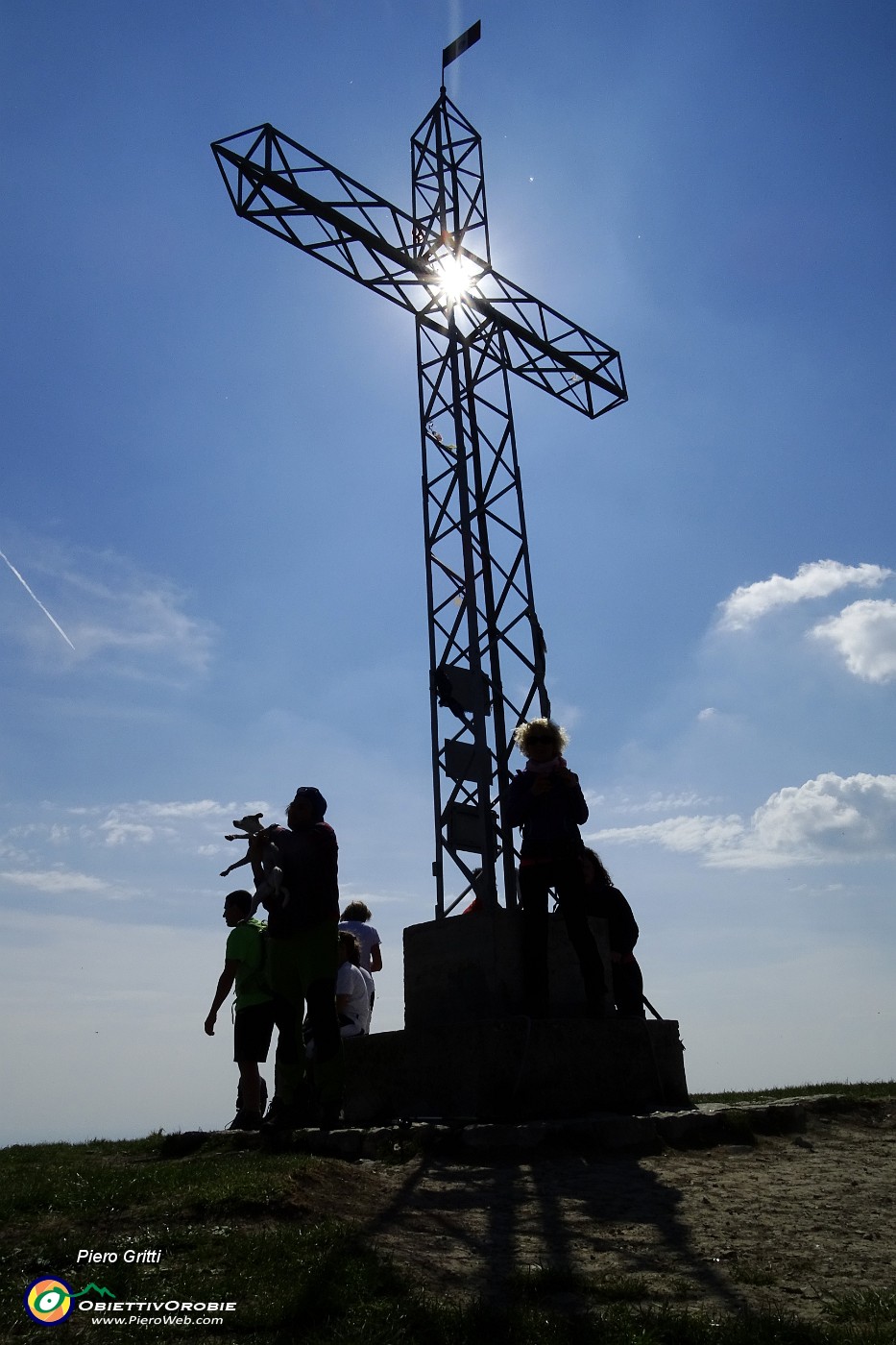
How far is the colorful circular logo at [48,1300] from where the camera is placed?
2.92m

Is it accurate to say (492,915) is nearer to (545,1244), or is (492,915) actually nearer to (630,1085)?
(630,1085)

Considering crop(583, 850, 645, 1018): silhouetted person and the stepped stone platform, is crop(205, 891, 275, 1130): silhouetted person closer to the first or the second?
the stepped stone platform

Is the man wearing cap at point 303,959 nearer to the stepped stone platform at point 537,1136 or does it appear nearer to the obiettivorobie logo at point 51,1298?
the stepped stone platform at point 537,1136

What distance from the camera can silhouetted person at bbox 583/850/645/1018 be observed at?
7.37 metres

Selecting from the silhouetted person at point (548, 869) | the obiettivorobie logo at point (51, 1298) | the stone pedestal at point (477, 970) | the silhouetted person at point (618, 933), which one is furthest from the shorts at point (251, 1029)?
the obiettivorobie logo at point (51, 1298)

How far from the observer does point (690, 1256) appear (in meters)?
3.56

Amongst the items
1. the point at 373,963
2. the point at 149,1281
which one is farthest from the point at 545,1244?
the point at 373,963

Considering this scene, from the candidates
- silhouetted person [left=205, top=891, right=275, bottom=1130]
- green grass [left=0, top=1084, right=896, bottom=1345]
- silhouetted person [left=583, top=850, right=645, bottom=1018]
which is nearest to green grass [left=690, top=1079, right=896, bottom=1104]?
silhouetted person [left=583, top=850, right=645, bottom=1018]

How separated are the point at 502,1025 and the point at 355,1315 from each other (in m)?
3.32

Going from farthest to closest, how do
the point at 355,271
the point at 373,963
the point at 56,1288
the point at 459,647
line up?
1. the point at 355,271
2. the point at 459,647
3. the point at 373,963
4. the point at 56,1288

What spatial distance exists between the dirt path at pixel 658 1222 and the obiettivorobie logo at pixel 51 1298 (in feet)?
3.39

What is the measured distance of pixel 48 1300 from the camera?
3020mm

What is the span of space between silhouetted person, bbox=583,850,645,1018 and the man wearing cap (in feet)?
7.44

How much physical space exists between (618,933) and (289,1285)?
15.7 feet
